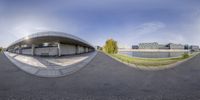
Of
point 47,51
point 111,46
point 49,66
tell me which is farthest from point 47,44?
point 49,66

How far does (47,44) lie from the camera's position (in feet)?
86.2

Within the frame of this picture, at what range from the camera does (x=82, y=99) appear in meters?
4.74

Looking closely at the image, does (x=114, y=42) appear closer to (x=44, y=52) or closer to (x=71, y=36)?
(x=71, y=36)

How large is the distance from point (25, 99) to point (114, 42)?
Answer: 31890 millimetres

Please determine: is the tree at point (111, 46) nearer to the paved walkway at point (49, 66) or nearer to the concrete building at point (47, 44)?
the concrete building at point (47, 44)

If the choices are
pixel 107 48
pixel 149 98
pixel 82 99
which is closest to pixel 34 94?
pixel 82 99

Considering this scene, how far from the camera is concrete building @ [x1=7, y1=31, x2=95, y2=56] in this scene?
2205 centimetres

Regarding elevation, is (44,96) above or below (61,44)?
below

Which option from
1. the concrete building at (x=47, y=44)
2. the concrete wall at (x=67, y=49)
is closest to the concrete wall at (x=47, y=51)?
the concrete building at (x=47, y=44)

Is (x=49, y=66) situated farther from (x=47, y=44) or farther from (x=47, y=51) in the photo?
(x=47, y=44)

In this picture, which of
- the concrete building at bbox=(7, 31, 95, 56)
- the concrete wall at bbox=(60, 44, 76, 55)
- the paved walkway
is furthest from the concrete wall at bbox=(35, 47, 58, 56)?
the paved walkway

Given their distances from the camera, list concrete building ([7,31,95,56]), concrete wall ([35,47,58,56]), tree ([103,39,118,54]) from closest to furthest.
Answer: concrete building ([7,31,95,56]), concrete wall ([35,47,58,56]), tree ([103,39,118,54])

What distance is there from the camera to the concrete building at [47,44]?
22.0 metres

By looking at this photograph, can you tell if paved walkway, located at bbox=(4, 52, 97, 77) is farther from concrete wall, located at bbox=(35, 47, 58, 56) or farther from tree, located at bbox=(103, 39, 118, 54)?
tree, located at bbox=(103, 39, 118, 54)
